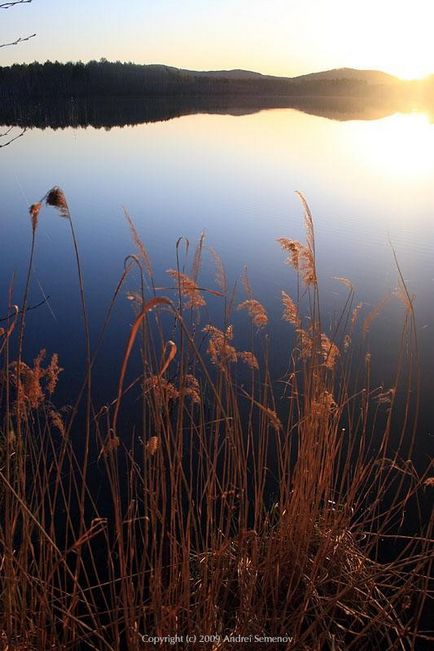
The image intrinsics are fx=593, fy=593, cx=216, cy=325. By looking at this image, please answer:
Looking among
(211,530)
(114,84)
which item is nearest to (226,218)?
(211,530)

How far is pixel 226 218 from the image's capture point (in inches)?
406

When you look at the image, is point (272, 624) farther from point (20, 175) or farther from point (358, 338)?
point (20, 175)

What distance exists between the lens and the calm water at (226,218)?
19.5ft

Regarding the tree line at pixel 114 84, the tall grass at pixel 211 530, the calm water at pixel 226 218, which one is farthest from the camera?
the tree line at pixel 114 84

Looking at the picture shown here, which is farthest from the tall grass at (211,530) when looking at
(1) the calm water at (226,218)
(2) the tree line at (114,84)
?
(2) the tree line at (114,84)

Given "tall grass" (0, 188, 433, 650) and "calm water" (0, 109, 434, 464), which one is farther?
"calm water" (0, 109, 434, 464)

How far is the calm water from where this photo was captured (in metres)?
5.93

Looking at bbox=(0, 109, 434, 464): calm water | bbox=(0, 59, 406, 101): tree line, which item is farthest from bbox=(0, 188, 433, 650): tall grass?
bbox=(0, 59, 406, 101): tree line

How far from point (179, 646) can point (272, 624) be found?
1.06 feet

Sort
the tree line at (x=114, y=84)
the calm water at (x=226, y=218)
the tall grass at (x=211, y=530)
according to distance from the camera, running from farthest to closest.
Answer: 1. the tree line at (x=114, y=84)
2. the calm water at (x=226, y=218)
3. the tall grass at (x=211, y=530)

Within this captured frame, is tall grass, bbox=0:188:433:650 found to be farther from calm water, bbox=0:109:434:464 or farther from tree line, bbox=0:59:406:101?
tree line, bbox=0:59:406:101

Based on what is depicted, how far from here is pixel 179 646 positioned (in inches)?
71.6

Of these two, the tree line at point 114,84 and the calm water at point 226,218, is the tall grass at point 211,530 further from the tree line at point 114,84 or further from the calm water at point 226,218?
the tree line at point 114,84

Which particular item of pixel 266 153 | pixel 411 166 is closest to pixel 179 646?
pixel 411 166
